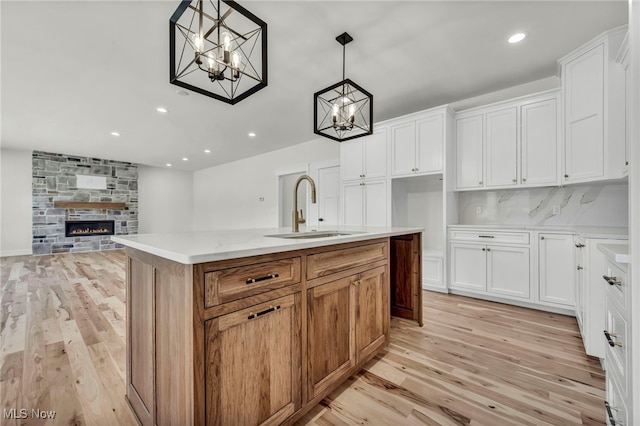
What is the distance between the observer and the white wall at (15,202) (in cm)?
645

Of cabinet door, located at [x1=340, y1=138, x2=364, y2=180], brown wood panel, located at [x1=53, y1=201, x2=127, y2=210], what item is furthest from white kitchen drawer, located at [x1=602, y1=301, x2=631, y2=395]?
brown wood panel, located at [x1=53, y1=201, x2=127, y2=210]

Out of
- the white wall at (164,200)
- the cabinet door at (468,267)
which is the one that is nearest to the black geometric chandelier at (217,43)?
the cabinet door at (468,267)

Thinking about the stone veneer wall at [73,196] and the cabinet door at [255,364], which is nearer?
the cabinet door at [255,364]

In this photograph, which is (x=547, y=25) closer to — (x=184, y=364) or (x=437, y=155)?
(x=437, y=155)

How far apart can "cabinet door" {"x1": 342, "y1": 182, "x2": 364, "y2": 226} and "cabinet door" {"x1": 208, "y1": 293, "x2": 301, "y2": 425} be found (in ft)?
10.00

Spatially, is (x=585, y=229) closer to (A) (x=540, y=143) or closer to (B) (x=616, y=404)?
(A) (x=540, y=143)

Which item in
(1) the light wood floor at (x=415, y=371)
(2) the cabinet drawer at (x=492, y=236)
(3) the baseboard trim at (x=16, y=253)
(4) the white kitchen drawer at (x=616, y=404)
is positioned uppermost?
(2) the cabinet drawer at (x=492, y=236)

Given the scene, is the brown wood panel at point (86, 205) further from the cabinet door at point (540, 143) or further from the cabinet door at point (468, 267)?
the cabinet door at point (540, 143)

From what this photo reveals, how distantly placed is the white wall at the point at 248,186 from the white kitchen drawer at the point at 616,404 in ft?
15.4

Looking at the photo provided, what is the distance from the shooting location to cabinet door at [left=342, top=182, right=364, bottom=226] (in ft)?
→ 13.9

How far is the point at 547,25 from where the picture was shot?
2.26m

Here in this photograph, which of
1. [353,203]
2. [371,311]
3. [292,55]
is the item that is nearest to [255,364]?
[371,311]

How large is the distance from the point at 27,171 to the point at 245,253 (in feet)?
29.9

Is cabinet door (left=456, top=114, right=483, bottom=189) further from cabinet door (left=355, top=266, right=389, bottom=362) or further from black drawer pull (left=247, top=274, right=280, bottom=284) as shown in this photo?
black drawer pull (left=247, top=274, right=280, bottom=284)
